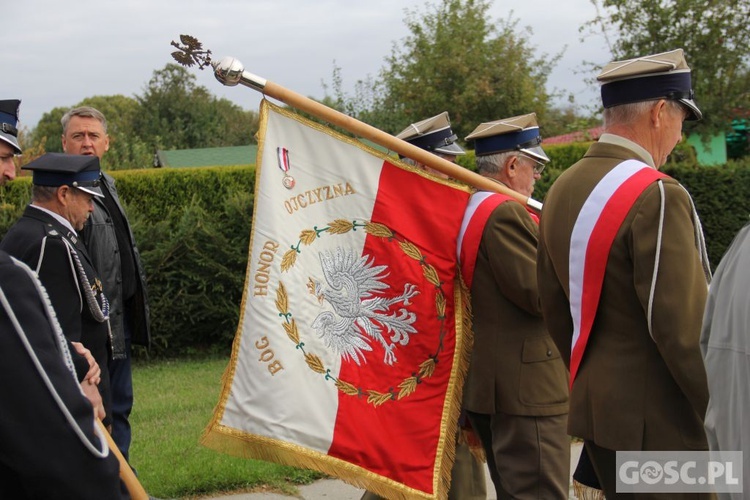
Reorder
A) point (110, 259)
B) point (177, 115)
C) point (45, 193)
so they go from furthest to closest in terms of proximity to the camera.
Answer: point (177, 115)
point (110, 259)
point (45, 193)

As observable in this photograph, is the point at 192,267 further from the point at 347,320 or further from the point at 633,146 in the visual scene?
the point at 633,146

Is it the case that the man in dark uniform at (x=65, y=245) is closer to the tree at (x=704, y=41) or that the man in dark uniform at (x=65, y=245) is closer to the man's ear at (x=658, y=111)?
the man's ear at (x=658, y=111)

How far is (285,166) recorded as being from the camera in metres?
3.76

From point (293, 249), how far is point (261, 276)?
179 millimetres

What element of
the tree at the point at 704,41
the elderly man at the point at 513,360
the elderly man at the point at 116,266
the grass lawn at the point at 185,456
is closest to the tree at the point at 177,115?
the tree at the point at 704,41

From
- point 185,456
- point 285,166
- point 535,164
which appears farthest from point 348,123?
point 185,456

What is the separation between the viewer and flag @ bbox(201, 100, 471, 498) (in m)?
3.62

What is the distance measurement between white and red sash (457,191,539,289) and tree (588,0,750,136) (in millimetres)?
16380

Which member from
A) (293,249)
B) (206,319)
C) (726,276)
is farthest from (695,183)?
(726,276)

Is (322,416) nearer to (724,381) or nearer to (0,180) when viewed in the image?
(0,180)

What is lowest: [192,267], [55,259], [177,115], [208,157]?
[192,267]

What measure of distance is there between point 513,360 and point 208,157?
22.6 m

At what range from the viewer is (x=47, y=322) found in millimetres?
1985

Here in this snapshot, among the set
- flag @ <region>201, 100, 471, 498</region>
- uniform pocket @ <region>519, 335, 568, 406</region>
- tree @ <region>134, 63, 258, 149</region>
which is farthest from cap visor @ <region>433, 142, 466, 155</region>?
tree @ <region>134, 63, 258, 149</region>
